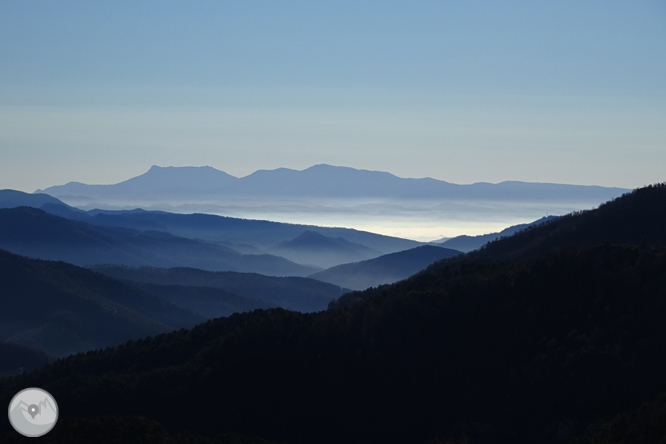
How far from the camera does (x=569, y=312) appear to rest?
52781 millimetres

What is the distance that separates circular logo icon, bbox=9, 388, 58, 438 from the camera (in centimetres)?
3281

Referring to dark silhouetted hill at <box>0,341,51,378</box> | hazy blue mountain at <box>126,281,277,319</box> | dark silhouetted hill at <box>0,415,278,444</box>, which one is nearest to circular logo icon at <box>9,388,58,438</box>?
dark silhouetted hill at <box>0,415,278,444</box>

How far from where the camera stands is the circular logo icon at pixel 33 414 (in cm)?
3281

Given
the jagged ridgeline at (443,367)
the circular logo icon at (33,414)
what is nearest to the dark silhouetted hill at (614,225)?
the jagged ridgeline at (443,367)

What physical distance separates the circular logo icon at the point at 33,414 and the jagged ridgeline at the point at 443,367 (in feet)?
35.3

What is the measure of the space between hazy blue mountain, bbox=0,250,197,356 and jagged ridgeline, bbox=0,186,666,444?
87.1 metres

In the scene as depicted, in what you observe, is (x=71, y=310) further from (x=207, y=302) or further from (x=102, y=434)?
(x=102, y=434)

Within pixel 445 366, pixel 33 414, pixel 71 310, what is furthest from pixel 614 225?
pixel 71 310

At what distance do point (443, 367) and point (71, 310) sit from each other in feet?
425

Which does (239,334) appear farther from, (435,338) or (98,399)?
(435,338)

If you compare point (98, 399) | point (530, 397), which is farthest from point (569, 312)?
point (98, 399)

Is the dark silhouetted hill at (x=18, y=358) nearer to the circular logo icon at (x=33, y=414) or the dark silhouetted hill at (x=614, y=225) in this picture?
the dark silhouetted hill at (x=614, y=225)

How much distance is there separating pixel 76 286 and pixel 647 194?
446ft

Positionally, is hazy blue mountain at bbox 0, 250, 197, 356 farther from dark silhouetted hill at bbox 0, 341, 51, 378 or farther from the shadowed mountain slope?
the shadowed mountain slope
